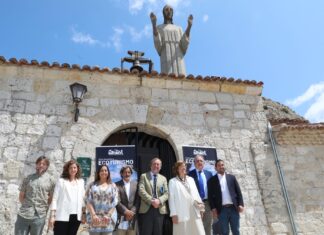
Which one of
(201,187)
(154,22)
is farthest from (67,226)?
(154,22)

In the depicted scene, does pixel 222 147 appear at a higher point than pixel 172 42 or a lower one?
lower

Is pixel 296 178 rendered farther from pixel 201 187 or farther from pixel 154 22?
pixel 154 22

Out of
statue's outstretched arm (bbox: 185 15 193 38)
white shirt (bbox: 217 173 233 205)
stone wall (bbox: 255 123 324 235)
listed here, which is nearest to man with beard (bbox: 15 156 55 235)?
white shirt (bbox: 217 173 233 205)

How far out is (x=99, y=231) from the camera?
387cm

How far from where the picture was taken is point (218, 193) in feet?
16.2

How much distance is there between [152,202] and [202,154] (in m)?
2.19

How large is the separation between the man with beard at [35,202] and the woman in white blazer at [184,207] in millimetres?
1676

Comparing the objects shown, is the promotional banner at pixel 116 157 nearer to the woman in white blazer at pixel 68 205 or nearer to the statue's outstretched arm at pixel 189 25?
the woman in white blazer at pixel 68 205

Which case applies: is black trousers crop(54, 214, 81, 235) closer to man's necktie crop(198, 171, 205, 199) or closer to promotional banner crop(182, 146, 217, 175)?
man's necktie crop(198, 171, 205, 199)

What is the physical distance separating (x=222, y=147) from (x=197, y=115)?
0.84 m

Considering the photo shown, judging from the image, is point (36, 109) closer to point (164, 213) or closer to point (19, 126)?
point (19, 126)

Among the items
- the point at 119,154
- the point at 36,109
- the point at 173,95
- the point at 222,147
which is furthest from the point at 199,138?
the point at 36,109

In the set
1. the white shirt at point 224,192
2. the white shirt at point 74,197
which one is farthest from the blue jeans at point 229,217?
the white shirt at point 74,197

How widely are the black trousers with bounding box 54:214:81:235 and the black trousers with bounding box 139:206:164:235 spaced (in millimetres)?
878
